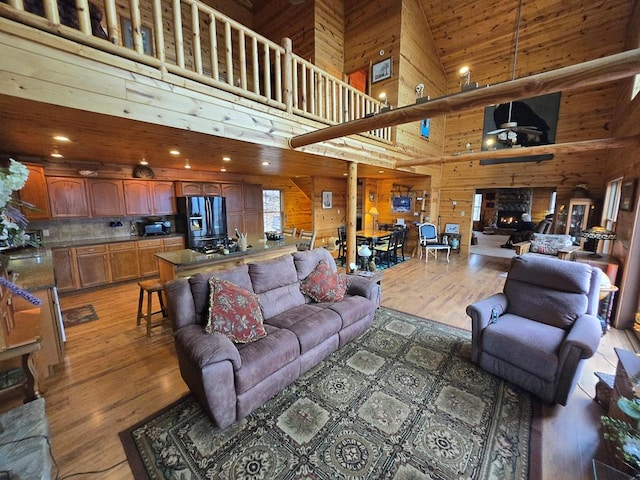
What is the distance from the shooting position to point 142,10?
16.3 ft

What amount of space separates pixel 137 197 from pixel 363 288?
16.2 feet

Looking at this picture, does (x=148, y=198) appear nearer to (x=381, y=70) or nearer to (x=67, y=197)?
(x=67, y=197)

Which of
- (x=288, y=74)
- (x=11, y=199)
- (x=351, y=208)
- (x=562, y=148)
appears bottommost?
(x=351, y=208)

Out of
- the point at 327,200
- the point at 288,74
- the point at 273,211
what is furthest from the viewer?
the point at 273,211

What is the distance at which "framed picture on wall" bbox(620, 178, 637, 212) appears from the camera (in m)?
3.35

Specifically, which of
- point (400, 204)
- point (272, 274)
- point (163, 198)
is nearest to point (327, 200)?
point (400, 204)

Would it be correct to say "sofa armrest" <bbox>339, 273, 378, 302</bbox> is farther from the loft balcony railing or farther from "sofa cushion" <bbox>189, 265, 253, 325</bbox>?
the loft balcony railing

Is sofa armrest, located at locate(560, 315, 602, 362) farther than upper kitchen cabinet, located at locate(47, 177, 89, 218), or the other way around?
upper kitchen cabinet, located at locate(47, 177, 89, 218)

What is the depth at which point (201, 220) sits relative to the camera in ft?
19.1

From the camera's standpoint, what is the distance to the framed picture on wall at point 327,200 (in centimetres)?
805

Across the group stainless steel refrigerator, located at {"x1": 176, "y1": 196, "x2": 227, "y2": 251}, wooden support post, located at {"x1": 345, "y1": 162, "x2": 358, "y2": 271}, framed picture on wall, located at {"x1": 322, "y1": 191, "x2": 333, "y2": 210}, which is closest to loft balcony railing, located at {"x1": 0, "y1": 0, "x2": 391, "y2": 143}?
wooden support post, located at {"x1": 345, "y1": 162, "x2": 358, "y2": 271}

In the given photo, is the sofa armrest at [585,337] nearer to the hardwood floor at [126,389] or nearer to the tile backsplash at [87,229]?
the hardwood floor at [126,389]

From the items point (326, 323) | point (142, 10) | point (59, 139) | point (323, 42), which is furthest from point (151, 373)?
point (323, 42)

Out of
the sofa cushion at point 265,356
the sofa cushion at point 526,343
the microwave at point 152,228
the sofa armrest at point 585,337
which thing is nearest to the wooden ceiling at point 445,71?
the microwave at point 152,228
